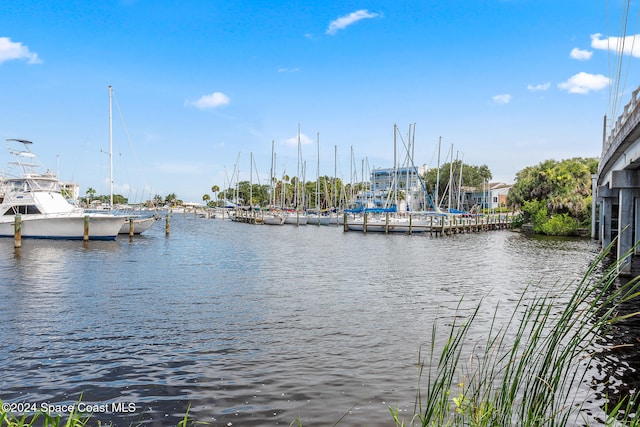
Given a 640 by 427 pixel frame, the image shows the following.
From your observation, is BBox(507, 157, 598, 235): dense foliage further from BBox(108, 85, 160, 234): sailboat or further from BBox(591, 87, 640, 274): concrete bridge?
BBox(108, 85, 160, 234): sailboat

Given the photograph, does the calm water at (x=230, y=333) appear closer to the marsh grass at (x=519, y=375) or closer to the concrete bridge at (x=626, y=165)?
the marsh grass at (x=519, y=375)

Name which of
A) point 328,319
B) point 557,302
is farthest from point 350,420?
point 557,302

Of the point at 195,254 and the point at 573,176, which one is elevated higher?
the point at 573,176

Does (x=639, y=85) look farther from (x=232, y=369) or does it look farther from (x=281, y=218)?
(x=281, y=218)

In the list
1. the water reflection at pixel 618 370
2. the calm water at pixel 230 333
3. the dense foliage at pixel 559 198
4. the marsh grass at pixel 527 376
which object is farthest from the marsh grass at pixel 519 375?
the dense foliage at pixel 559 198

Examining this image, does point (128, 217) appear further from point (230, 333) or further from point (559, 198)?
point (559, 198)

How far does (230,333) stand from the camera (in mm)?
13117

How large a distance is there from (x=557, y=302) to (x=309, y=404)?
40.4 feet

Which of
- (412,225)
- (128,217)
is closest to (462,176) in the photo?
(412,225)

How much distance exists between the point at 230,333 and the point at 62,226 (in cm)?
3536

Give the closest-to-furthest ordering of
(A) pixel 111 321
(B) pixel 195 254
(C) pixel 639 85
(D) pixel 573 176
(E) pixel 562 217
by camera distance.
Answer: (A) pixel 111 321 < (C) pixel 639 85 < (B) pixel 195 254 < (E) pixel 562 217 < (D) pixel 573 176

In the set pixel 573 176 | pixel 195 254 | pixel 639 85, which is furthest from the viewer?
pixel 573 176

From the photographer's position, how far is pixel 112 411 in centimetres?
814

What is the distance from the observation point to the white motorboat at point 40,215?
136 ft
